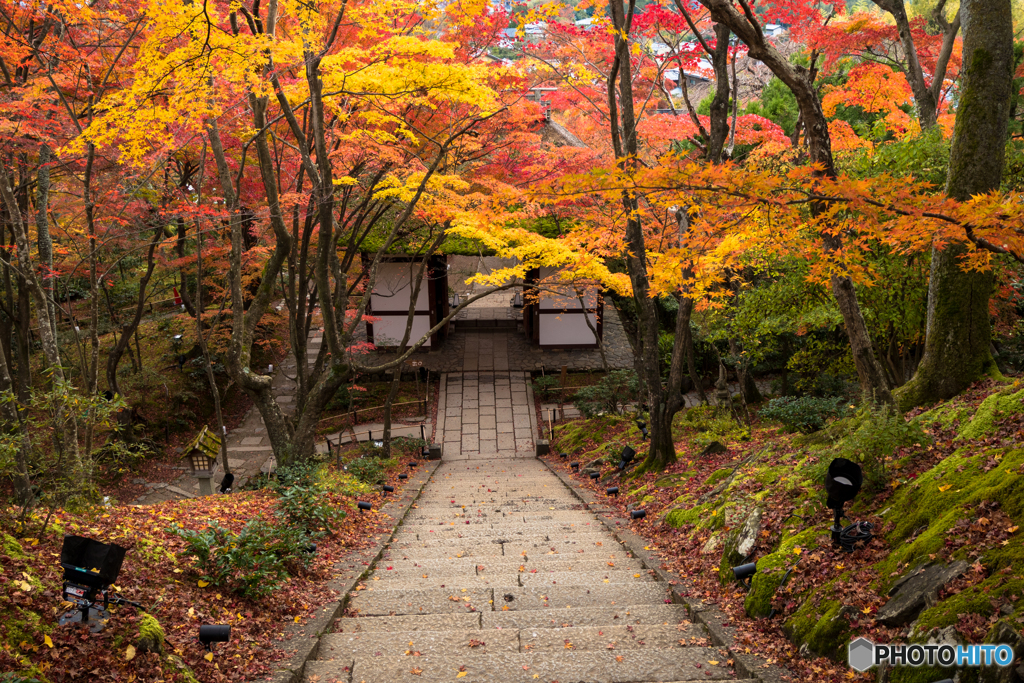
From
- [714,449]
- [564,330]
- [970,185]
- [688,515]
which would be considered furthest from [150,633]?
[564,330]

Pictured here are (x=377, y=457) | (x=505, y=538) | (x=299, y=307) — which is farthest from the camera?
(x=377, y=457)

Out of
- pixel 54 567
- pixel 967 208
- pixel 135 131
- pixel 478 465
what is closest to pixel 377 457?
pixel 478 465

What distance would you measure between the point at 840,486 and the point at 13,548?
4957 mm

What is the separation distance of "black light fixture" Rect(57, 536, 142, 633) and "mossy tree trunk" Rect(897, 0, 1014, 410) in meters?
6.61

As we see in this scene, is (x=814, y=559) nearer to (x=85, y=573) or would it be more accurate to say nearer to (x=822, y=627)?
(x=822, y=627)

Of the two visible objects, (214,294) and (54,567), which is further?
(214,294)

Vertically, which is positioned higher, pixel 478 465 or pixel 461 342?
pixel 461 342

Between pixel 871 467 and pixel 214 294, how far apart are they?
1630 centimetres

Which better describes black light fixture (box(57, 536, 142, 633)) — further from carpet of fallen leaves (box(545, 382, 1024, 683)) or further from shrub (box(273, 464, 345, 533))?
carpet of fallen leaves (box(545, 382, 1024, 683))

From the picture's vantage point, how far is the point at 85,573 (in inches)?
134

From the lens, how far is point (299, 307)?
9.59 meters

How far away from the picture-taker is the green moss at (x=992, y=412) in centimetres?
478

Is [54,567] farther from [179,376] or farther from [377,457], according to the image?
[179,376]

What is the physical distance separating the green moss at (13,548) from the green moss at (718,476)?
6.17 metres
